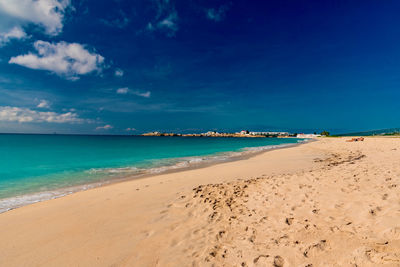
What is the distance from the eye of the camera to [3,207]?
6801 millimetres

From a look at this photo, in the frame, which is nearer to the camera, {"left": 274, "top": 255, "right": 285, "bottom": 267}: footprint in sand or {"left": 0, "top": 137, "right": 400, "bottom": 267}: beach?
{"left": 274, "top": 255, "right": 285, "bottom": 267}: footprint in sand

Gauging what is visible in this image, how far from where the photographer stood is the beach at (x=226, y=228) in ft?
10.0

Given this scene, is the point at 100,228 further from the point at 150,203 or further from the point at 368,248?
the point at 368,248

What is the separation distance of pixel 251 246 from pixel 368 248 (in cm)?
165

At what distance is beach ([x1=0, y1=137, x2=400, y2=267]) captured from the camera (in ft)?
10.0

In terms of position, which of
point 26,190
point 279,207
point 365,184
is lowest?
point 26,190

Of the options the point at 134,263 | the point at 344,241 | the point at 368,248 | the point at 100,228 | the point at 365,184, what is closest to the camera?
the point at 368,248

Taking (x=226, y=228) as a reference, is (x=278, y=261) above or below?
above

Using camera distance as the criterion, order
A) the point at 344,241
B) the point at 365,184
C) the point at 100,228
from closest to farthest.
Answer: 1. the point at 344,241
2. the point at 100,228
3. the point at 365,184

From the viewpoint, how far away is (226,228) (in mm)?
4250

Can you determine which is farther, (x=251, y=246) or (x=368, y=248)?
(x=251, y=246)

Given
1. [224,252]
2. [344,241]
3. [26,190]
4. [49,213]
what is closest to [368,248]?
[344,241]

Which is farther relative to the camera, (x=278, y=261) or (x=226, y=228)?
(x=226, y=228)

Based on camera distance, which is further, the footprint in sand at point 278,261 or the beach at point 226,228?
the beach at point 226,228
